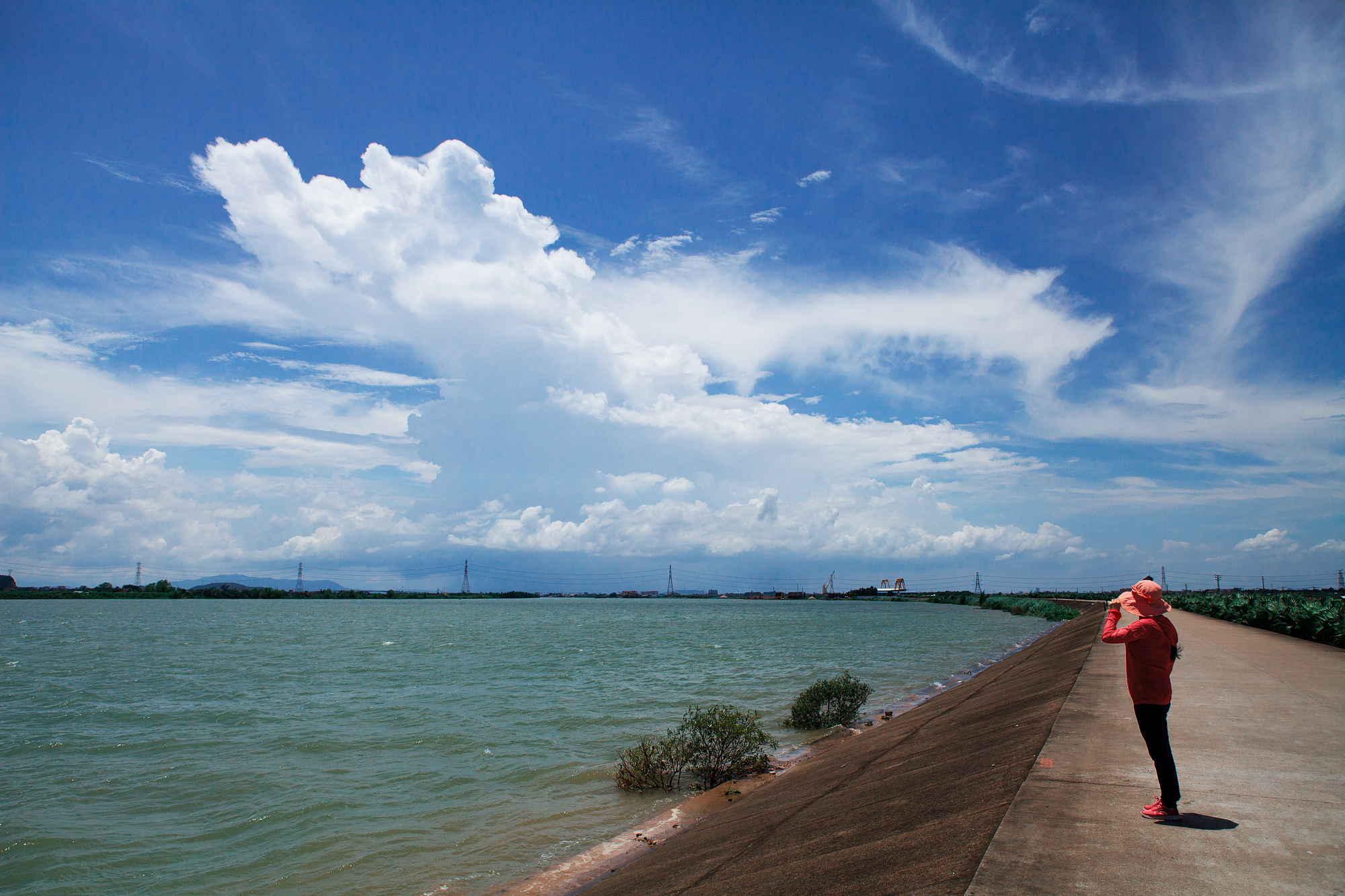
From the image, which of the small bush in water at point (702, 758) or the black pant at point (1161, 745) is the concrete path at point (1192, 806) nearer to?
the black pant at point (1161, 745)

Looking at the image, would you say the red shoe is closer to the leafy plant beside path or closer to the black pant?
the black pant

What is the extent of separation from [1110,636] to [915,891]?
2687 mm

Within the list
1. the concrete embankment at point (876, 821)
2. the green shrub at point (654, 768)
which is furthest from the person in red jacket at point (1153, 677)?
the green shrub at point (654, 768)

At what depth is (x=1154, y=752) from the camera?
17.8 ft

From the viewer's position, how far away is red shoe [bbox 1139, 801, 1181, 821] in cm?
530

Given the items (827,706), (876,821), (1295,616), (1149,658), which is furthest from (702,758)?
(1295,616)

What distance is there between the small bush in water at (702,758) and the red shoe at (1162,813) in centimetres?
915

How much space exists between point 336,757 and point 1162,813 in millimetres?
16161

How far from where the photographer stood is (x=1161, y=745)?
542 centimetres

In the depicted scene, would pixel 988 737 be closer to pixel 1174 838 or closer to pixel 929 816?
pixel 929 816

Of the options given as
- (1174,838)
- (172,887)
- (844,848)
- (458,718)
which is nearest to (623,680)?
(458,718)

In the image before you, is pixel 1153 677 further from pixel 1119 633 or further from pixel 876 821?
pixel 876 821

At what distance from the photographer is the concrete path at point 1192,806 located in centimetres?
439

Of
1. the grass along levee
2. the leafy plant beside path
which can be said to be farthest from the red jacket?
the grass along levee
